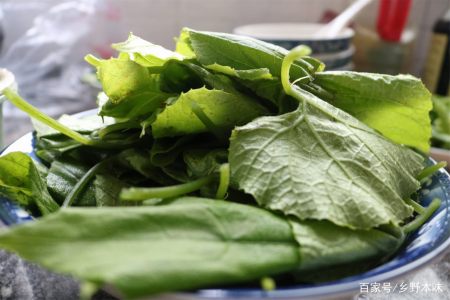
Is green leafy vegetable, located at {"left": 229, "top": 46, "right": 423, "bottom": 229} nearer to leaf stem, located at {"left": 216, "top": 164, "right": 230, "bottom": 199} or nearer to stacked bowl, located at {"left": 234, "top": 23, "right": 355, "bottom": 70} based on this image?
leaf stem, located at {"left": 216, "top": 164, "right": 230, "bottom": 199}

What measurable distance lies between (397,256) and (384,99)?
154 mm

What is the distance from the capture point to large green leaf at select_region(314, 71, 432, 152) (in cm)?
44

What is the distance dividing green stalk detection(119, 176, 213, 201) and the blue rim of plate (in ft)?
0.25

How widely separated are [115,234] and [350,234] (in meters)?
0.15

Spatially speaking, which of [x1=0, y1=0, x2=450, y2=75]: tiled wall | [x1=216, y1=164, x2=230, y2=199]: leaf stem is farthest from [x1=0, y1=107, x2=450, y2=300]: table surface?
[x1=0, y1=0, x2=450, y2=75]: tiled wall

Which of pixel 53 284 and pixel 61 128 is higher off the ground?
pixel 61 128

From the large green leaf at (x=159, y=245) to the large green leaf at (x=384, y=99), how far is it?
0.16 m

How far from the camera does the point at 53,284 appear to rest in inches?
18.0

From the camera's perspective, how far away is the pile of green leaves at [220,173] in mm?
277

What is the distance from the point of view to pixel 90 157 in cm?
46

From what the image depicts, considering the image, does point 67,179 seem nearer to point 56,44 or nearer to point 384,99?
point 384,99

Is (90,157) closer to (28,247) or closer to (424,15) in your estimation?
(28,247)

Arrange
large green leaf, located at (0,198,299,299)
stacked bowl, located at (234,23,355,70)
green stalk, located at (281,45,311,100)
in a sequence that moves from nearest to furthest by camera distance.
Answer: large green leaf, located at (0,198,299,299) < green stalk, located at (281,45,311,100) < stacked bowl, located at (234,23,355,70)

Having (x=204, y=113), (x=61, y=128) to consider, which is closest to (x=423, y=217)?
(x=204, y=113)
